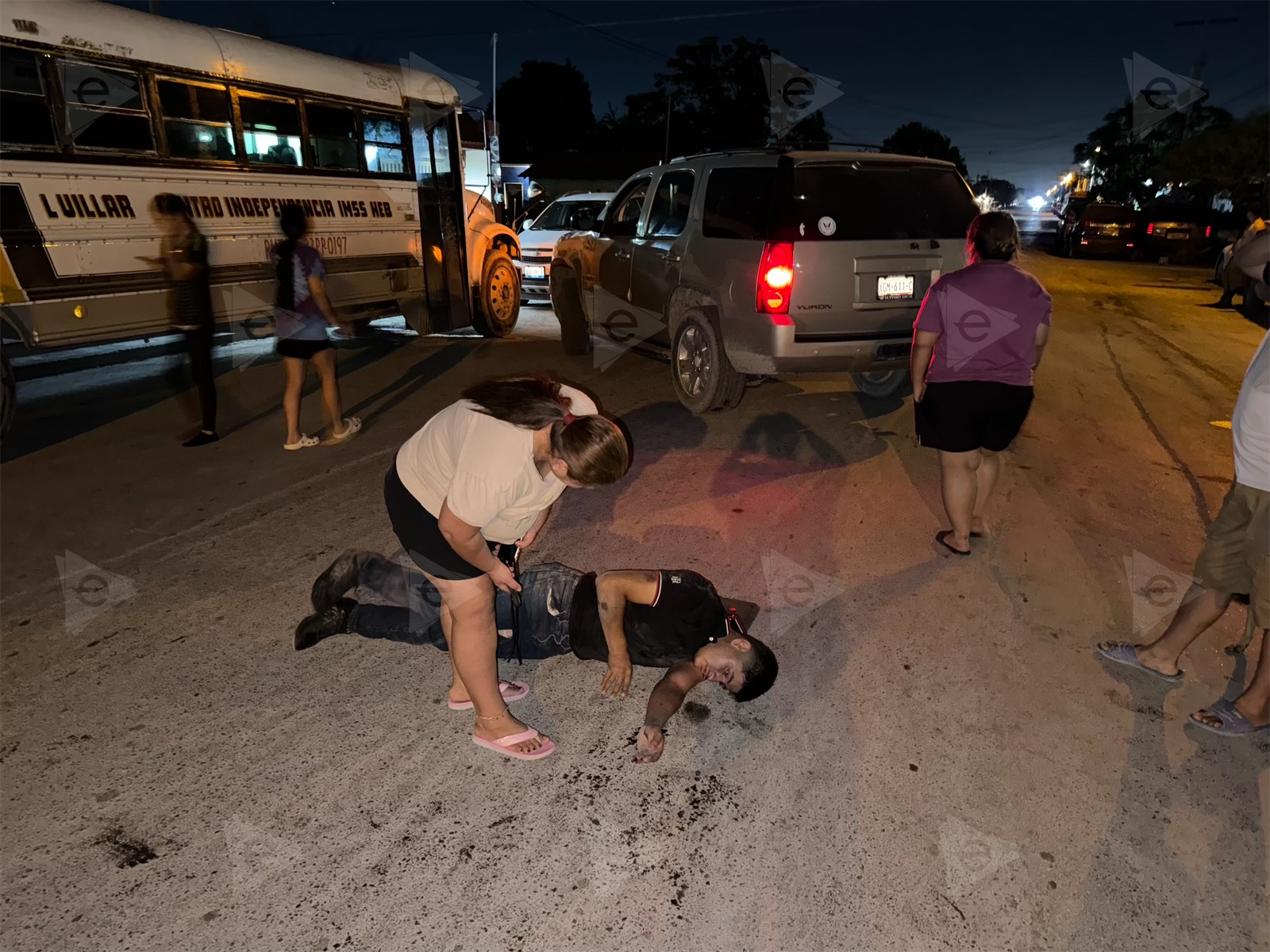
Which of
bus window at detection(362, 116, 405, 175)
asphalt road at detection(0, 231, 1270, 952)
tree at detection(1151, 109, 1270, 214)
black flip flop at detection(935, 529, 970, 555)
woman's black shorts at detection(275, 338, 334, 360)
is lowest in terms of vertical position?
asphalt road at detection(0, 231, 1270, 952)

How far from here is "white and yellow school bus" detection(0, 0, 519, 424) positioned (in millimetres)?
6176

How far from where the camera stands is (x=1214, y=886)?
2332 millimetres

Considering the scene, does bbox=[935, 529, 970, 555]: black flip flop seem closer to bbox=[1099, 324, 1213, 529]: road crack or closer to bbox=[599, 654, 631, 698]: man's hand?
bbox=[1099, 324, 1213, 529]: road crack

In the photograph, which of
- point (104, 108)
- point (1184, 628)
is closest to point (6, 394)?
point (104, 108)

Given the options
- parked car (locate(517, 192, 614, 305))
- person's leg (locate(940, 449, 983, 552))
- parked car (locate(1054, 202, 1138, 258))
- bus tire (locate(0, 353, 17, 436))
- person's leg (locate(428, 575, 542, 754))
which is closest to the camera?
person's leg (locate(428, 575, 542, 754))

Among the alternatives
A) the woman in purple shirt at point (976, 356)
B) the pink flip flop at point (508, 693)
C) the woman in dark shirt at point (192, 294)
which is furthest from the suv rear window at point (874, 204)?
the woman in dark shirt at point (192, 294)

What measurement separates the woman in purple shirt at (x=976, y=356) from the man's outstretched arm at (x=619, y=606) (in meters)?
1.99

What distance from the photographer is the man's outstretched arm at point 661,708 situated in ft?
9.23

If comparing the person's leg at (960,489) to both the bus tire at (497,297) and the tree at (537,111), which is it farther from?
the tree at (537,111)

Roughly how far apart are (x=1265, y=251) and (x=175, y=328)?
7558mm

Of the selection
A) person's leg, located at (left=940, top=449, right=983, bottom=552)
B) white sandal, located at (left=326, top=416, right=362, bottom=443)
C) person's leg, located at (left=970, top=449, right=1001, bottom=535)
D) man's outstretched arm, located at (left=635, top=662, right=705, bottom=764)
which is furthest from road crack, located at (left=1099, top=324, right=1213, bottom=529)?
white sandal, located at (left=326, top=416, right=362, bottom=443)

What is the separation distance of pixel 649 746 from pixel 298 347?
14.7 ft

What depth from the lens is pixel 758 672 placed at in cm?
296

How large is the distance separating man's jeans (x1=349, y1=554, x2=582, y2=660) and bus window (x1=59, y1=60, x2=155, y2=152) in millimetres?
5632
